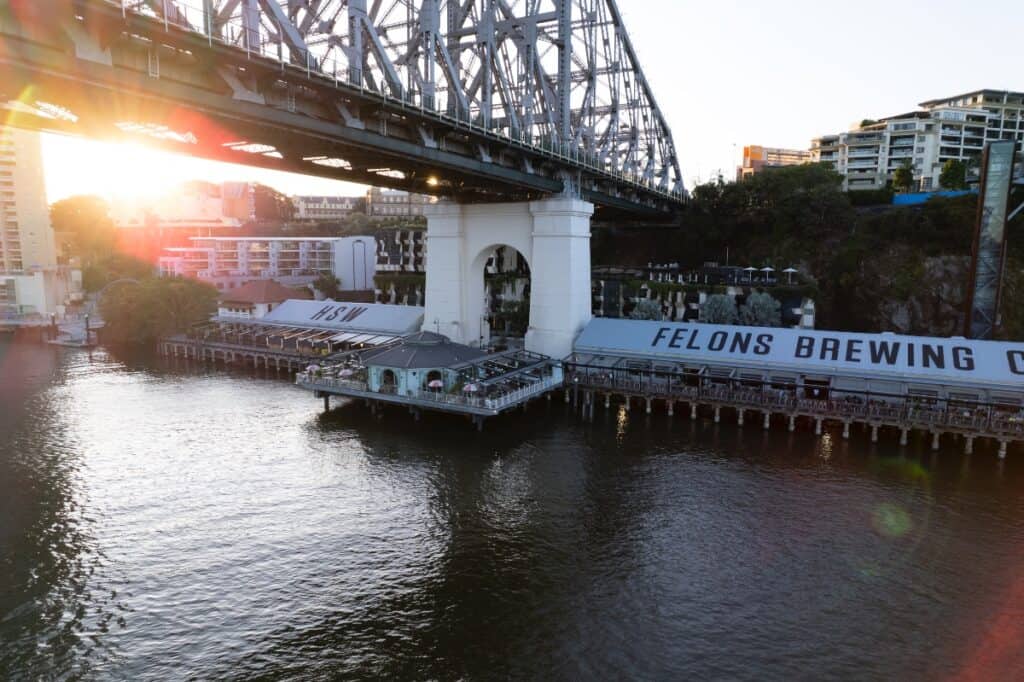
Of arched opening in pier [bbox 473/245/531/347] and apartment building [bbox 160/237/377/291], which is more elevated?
apartment building [bbox 160/237/377/291]

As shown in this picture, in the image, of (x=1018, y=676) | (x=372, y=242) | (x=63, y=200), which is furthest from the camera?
(x=63, y=200)

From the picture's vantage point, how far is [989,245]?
5012 cm

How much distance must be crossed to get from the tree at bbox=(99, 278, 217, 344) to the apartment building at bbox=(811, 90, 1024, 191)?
10806cm

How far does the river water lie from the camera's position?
60.0 feet

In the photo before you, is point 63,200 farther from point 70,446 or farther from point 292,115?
point 292,115

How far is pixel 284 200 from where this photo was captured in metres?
190

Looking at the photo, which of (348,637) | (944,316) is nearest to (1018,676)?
(348,637)

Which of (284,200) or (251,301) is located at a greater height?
(284,200)

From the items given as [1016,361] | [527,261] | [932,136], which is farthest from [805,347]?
[932,136]

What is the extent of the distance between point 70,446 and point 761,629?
36386mm

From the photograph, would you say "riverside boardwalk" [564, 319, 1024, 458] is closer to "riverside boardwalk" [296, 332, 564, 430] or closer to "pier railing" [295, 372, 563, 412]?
"pier railing" [295, 372, 563, 412]

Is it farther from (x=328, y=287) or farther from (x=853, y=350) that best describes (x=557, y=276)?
(x=328, y=287)

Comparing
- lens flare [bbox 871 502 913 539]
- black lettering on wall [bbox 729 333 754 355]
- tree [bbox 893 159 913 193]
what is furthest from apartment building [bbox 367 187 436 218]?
lens flare [bbox 871 502 913 539]

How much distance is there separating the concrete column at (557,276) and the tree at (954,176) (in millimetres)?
59767
